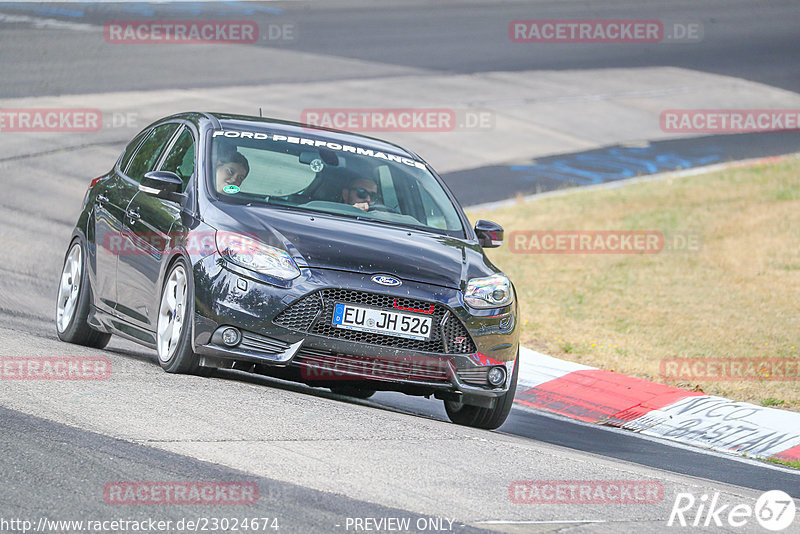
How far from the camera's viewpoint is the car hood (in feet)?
24.6

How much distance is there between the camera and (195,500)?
522 centimetres

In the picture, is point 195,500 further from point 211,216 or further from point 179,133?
point 179,133

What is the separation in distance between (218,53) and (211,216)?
2057 centimetres

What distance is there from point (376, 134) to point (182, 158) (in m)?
14.1

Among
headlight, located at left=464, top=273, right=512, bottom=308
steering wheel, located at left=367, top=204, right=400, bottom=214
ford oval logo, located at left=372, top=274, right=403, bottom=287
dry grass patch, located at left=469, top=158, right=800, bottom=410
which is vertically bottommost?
dry grass patch, located at left=469, top=158, right=800, bottom=410

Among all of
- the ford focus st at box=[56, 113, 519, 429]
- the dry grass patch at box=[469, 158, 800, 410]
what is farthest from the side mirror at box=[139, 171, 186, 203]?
the dry grass patch at box=[469, 158, 800, 410]

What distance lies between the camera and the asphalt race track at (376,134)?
5.57 m

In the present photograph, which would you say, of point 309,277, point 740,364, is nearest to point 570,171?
point 740,364

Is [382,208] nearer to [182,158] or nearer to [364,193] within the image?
[364,193]

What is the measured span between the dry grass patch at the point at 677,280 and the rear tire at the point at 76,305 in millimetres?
4565

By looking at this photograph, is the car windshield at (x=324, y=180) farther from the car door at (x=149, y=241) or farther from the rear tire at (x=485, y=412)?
the rear tire at (x=485, y=412)

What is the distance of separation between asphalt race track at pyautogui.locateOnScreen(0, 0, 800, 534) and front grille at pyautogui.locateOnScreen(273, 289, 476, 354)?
1.45 feet

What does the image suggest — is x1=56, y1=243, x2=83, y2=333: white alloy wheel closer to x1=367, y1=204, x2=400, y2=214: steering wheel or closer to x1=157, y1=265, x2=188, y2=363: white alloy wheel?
x1=157, y1=265, x2=188, y2=363: white alloy wheel

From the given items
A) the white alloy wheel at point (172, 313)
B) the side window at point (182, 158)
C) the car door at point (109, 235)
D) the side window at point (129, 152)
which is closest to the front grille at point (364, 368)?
the white alloy wheel at point (172, 313)
